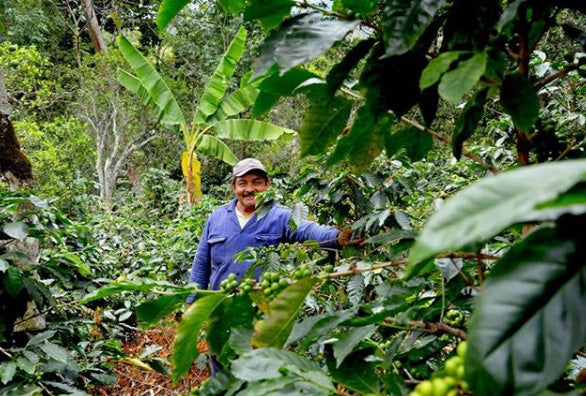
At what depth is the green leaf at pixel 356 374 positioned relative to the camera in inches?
28.0

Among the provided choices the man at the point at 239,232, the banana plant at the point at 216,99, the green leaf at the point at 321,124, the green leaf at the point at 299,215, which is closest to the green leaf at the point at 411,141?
the green leaf at the point at 321,124

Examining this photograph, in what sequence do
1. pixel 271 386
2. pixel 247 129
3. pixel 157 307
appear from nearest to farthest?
pixel 271 386, pixel 157 307, pixel 247 129

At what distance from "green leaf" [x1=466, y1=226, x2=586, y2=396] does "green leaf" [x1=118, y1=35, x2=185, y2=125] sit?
632 cm

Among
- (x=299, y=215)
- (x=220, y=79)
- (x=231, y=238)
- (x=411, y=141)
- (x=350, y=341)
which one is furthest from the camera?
(x=220, y=79)

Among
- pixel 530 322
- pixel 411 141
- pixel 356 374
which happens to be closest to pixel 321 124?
pixel 411 141

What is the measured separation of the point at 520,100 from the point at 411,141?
1.03ft

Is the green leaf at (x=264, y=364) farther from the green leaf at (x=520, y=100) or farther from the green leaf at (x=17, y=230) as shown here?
the green leaf at (x=17, y=230)

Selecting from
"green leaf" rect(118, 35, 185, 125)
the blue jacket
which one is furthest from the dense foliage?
"green leaf" rect(118, 35, 185, 125)

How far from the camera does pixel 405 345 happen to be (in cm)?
103

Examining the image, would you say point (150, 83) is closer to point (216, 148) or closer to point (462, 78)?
point (216, 148)

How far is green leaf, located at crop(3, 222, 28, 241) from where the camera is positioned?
1.72 metres

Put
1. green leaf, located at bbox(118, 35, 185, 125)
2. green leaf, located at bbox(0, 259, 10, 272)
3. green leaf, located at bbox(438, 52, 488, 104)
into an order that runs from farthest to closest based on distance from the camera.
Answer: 1. green leaf, located at bbox(118, 35, 185, 125)
2. green leaf, located at bbox(0, 259, 10, 272)
3. green leaf, located at bbox(438, 52, 488, 104)

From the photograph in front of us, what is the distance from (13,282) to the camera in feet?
5.55

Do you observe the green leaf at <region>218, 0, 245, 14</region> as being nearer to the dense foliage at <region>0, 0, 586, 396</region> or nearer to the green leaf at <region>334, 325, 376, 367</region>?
the dense foliage at <region>0, 0, 586, 396</region>
